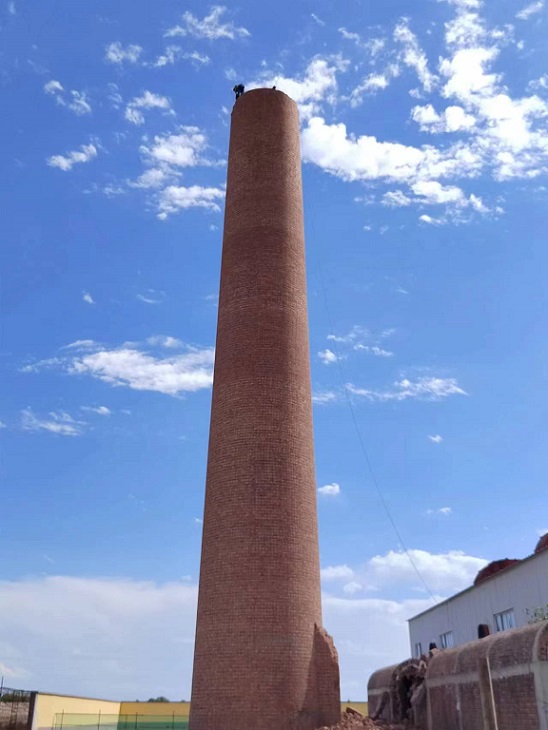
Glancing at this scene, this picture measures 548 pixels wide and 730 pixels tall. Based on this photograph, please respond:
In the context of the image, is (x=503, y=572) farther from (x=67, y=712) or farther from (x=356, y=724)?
(x=67, y=712)

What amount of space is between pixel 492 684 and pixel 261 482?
6998mm

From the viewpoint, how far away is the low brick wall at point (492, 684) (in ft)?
43.7

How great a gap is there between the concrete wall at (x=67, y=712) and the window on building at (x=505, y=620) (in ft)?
52.7

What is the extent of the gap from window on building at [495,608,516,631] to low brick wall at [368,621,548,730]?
5939 millimetres

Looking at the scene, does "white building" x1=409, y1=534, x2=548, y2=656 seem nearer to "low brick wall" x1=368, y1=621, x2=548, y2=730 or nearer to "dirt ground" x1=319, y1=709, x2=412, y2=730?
"low brick wall" x1=368, y1=621, x2=548, y2=730

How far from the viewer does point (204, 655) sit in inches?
709

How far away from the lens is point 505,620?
84.1ft

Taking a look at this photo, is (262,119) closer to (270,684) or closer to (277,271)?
(277,271)

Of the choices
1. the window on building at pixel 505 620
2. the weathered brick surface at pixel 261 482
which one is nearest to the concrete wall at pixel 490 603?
the window on building at pixel 505 620

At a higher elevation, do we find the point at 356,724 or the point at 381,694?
the point at 381,694

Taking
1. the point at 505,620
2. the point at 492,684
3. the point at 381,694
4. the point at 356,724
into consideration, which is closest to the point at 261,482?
the point at 356,724

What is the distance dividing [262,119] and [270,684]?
16726 millimetres

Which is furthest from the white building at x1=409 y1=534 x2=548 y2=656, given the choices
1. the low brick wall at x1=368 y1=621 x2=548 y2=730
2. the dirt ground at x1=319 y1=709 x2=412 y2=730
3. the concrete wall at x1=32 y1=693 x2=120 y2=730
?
the concrete wall at x1=32 y1=693 x2=120 y2=730

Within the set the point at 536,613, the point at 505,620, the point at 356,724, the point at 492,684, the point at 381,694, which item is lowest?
the point at 356,724
